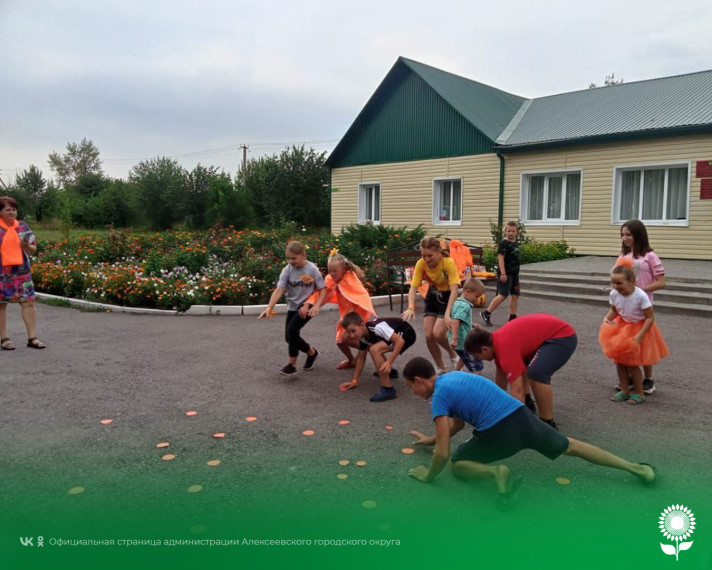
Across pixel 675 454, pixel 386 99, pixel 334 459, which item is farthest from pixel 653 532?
pixel 386 99

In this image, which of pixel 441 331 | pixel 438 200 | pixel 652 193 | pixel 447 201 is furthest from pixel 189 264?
pixel 652 193

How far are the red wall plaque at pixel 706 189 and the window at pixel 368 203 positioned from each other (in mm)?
11808

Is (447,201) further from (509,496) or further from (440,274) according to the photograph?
(509,496)

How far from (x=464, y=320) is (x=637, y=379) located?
167 centimetres

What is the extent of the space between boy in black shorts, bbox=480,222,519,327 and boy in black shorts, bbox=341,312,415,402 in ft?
12.6

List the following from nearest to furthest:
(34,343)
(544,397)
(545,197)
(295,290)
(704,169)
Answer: (544,397)
(295,290)
(34,343)
(704,169)
(545,197)

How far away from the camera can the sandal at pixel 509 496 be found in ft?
10.8

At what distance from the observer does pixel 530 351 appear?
4441 mm

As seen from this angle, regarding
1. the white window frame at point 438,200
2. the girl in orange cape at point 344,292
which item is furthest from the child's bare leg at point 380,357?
the white window frame at point 438,200

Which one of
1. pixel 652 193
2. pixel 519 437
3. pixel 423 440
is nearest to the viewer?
pixel 519 437

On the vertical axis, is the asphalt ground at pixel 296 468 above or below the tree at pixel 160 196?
below

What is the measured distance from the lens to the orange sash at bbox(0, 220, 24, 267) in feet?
23.7

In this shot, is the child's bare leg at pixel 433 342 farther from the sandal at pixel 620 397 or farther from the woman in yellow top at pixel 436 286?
the sandal at pixel 620 397

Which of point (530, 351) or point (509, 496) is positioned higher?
point (530, 351)
